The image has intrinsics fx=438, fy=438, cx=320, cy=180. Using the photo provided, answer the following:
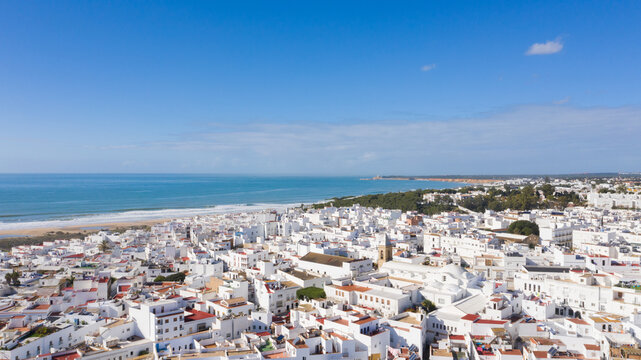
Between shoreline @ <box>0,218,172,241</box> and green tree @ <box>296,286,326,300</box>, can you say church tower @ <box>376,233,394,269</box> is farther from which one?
shoreline @ <box>0,218,172,241</box>

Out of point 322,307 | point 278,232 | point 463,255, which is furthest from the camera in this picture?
point 278,232

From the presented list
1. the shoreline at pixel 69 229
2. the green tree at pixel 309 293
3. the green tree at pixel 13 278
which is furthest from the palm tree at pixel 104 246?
the green tree at pixel 309 293

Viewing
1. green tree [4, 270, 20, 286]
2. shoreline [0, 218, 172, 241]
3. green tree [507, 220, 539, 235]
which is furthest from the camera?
shoreline [0, 218, 172, 241]

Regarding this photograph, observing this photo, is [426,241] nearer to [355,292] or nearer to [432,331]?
[355,292]

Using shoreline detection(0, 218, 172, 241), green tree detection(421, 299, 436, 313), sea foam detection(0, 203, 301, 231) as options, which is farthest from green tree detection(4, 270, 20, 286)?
sea foam detection(0, 203, 301, 231)

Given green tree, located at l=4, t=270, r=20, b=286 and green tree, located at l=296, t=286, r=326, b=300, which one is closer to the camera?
green tree, located at l=296, t=286, r=326, b=300

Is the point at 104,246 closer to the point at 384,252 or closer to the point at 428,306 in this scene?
the point at 384,252

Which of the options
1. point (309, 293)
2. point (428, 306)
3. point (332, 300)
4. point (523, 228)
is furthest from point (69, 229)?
point (523, 228)

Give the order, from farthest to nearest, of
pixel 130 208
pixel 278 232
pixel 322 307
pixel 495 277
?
pixel 130 208
pixel 278 232
pixel 495 277
pixel 322 307

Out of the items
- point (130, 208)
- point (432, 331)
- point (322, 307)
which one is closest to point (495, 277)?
point (432, 331)
